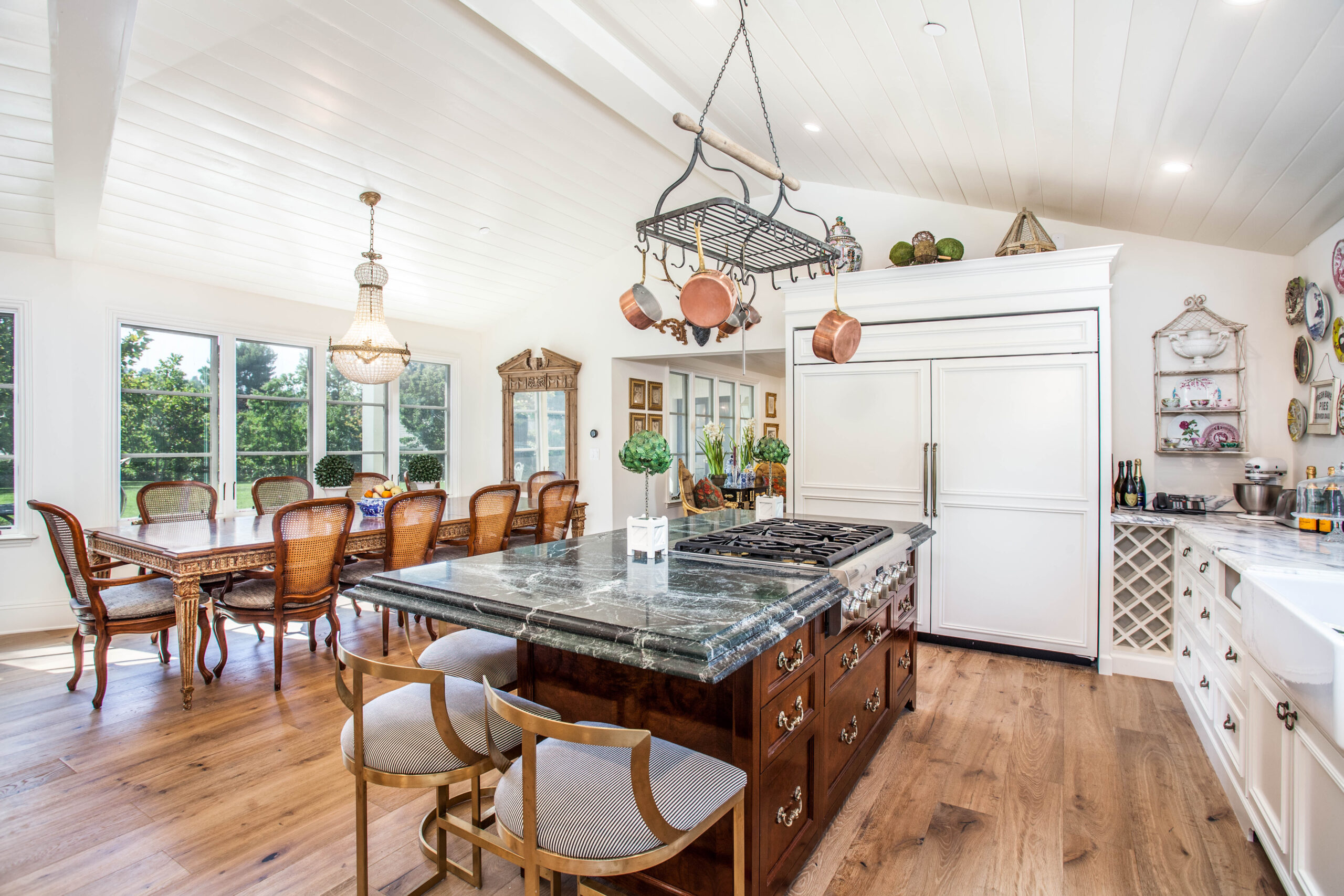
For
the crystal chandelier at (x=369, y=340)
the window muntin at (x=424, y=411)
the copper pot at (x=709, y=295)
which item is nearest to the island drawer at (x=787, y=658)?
the copper pot at (x=709, y=295)

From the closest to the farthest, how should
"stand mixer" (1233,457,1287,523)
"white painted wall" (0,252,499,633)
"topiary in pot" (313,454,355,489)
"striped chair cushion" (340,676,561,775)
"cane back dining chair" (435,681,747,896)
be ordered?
"cane back dining chair" (435,681,747,896)
"striped chair cushion" (340,676,561,775)
"stand mixer" (1233,457,1287,523)
"white painted wall" (0,252,499,633)
"topiary in pot" (313,454,355,489)

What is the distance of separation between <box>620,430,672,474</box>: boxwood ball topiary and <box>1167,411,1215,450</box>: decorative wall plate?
127 inches

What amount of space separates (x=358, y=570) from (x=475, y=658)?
231 centimetres

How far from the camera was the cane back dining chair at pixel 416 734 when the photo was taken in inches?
53.0

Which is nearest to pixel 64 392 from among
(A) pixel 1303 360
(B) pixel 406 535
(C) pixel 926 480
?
(B) pixel 406 535

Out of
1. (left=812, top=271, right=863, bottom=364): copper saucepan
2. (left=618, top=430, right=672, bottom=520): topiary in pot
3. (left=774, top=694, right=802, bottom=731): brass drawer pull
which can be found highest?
(left=812, top=271, right=863, bottom=364): copper saucepan

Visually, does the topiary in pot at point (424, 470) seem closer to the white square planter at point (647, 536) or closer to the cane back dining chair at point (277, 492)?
the cane back dining chair at point (277, 492)

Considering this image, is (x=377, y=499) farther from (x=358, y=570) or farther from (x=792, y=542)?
(x=792, y=542)

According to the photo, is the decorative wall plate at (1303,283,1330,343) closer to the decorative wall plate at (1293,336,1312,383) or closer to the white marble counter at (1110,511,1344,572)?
the decorative wall plate at (1293,336,1312,383)

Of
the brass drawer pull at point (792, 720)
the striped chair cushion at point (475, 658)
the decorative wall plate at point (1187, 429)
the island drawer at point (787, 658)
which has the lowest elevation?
the brass drawer pull at point (792, 720)

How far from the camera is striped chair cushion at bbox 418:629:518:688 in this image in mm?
1844

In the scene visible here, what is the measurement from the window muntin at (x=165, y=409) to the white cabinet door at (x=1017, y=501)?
499 cm

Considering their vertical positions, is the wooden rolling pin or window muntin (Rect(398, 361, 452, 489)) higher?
the wooden rolling pin

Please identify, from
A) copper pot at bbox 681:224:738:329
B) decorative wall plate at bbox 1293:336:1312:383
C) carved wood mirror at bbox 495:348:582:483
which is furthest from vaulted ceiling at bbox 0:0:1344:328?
carved wood mirror at bbox 495:348:582:483
